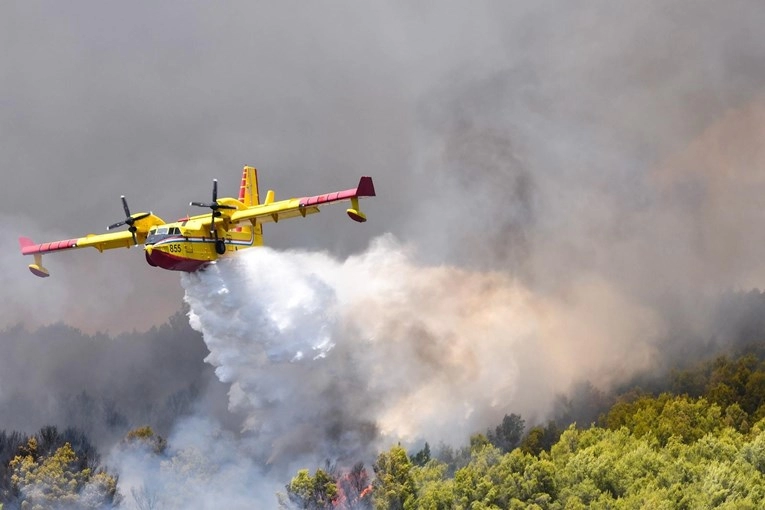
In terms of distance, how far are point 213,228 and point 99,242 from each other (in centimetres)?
953

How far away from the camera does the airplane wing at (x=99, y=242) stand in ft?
209

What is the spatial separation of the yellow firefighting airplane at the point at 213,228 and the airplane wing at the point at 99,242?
0.16ft

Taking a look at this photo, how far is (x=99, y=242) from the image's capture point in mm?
67438

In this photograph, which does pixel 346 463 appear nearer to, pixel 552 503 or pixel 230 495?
pixel 230 495

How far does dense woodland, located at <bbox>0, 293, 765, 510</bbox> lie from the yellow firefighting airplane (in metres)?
13.2

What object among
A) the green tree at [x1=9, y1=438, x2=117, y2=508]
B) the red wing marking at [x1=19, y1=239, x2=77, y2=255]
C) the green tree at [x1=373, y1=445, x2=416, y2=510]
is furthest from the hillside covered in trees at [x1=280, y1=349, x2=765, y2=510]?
the red wing marking at [x1=19, y1=239, x2=77, y2=255]

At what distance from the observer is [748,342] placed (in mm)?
102750

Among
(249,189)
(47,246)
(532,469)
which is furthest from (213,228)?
(532,469)

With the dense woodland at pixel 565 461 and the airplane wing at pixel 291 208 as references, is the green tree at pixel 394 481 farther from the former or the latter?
the airplane wing at pixel 291 208

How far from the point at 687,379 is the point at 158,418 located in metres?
39.2

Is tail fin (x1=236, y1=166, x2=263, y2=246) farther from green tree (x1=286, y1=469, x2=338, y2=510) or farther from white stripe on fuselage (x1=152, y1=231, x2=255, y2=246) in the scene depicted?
green tree (x1=286, y1=469, x2=338, y2=510)

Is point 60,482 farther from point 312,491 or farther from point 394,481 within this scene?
point 394,481

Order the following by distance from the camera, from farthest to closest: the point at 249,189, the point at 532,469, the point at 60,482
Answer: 1. the point at 60,482
2. the point at 249,189
3. the point at 532,469

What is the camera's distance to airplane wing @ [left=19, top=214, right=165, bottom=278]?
209 feet
